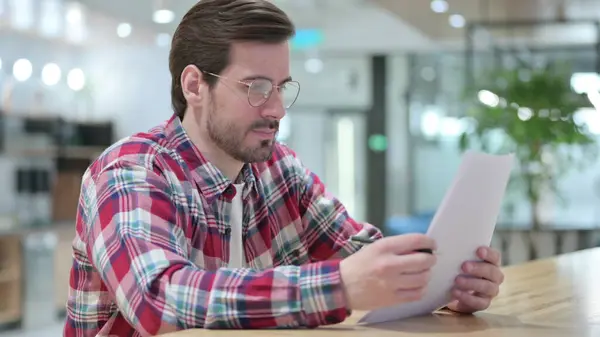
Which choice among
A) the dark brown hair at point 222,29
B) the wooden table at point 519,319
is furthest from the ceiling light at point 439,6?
the dark brown hair at point 222,29

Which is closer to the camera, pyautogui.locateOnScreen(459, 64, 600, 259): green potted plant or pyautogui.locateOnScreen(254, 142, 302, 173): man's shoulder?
pyautogui.locateOnScreen(254, 142, 302, 173): man's shoulder

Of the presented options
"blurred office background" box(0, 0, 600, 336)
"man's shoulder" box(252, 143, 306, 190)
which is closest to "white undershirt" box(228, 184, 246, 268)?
"man's shoulder" box(252, 143, 306, 190)

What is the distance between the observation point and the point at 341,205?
1.93 m

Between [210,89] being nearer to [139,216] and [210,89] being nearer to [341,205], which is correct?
[139,216]

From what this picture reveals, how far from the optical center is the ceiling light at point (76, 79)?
9.12m

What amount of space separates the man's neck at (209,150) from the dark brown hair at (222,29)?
0.08 m

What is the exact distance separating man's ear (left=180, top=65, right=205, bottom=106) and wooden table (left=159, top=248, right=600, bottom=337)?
48 centimetres

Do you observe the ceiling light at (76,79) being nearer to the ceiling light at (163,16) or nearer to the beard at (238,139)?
the ceiling light at (163,16)

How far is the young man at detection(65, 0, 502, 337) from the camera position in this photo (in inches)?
49.3

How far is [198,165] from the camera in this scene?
156 cm

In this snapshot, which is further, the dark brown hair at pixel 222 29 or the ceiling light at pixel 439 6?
the ceiling light at pixel 439 6

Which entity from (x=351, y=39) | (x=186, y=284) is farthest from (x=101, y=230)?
(x=351, y=39)

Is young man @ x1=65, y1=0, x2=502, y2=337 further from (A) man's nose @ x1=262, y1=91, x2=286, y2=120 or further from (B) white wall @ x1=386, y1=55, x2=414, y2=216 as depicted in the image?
(B) white wall @ x1=386, y1=55, x2=414, y2=216

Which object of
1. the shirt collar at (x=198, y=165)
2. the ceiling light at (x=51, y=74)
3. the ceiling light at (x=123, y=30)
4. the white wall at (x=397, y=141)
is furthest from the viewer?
the white wall at (x=397, y=141)
